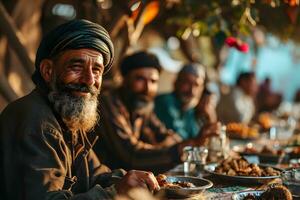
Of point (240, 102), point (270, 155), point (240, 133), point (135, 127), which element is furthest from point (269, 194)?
point (240, 102)

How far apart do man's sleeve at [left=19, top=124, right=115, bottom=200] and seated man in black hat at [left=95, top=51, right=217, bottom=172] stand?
5.64 feet

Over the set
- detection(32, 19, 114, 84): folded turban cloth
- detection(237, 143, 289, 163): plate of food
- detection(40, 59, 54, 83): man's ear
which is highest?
detection(32, 19, 114, 84): folded turban cloth

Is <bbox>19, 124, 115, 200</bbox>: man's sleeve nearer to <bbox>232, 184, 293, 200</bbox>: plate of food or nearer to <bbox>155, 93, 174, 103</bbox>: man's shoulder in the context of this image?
<bbox>232, 184, 293, 200</bbox>: plate of food

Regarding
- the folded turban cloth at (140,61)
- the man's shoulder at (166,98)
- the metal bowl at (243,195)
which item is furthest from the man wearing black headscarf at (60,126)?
the man's shoulder at (166,98)

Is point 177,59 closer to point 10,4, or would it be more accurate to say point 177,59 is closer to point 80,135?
point 10,4

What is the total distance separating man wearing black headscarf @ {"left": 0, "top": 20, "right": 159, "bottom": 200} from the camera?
217cm

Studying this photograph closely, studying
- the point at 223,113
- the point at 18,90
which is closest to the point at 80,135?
the point at 18,90

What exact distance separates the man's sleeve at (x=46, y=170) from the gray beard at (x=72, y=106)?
20 cm

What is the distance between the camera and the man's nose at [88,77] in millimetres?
2539

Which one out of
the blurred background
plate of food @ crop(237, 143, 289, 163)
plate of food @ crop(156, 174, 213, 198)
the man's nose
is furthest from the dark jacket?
the blurred background

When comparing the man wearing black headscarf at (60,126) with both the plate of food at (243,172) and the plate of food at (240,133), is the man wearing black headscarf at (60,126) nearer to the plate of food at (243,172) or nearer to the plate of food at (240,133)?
the plate of food at (243,172)

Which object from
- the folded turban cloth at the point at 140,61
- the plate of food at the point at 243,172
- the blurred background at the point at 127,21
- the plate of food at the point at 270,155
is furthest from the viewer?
the folded turban cloth at the point at 140,61

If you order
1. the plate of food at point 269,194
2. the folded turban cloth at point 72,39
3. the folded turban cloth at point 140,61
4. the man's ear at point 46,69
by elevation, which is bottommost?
the plate of food at point 269,194

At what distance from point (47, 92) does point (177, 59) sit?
11049mm
